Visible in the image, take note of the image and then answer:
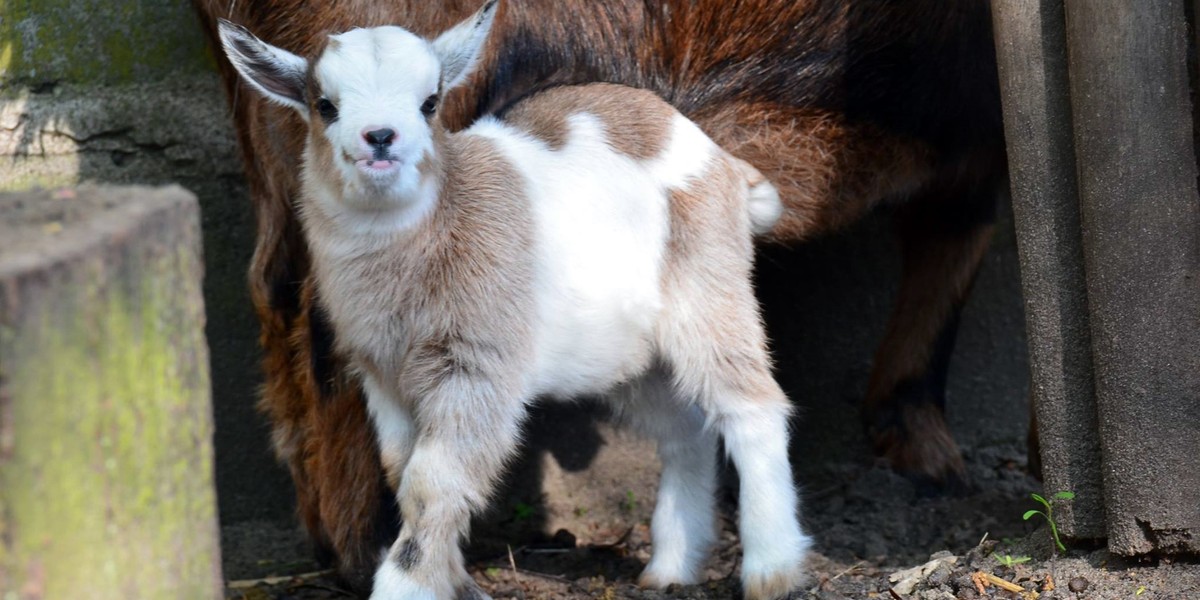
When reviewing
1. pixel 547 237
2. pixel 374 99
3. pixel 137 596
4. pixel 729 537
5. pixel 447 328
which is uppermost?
pixel 374 99

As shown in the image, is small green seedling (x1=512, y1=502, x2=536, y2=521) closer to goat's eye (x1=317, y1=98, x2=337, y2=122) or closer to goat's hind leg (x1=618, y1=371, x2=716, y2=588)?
goat's hind leg (x1=618, y1=371, x2=716, y2=588)

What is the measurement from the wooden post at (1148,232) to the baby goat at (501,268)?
32.6 inches

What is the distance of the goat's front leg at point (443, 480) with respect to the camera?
2.99 meters

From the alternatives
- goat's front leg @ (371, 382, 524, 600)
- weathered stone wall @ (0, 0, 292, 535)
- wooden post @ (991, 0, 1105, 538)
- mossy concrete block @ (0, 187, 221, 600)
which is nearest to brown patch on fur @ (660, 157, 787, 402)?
goat's front leg @ (371, 382, 524, 600)

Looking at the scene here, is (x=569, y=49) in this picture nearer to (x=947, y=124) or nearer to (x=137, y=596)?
(x=947, y=124)

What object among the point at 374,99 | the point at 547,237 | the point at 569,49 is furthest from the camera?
the point at 569,49

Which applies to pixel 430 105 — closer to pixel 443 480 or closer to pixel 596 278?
pixel 596 278

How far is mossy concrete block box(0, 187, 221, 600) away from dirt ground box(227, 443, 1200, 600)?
1.80 metres

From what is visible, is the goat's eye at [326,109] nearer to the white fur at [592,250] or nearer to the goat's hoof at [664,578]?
the white fur at [592,250]

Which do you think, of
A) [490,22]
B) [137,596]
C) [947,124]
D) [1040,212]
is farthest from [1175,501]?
[137,596]

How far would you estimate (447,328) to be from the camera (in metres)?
3.04

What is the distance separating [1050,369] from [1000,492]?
5.28 ft

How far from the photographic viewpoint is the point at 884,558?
156 inches

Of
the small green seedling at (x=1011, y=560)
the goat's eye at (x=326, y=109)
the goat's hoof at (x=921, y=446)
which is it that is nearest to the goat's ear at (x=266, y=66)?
the goat's eye at (x=326, y=109)
